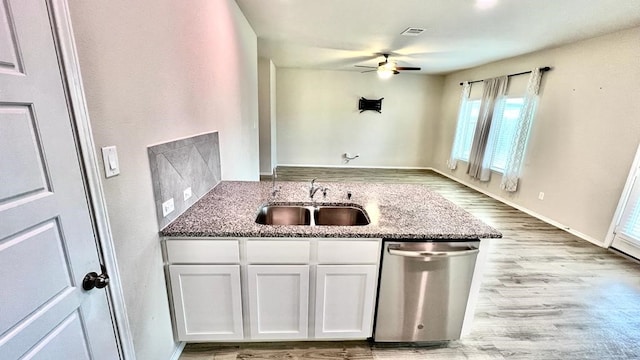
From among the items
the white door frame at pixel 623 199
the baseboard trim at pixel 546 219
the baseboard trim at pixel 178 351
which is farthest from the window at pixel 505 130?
the baseboard trim at pixel 178 351

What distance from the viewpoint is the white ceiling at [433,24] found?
2592 mm

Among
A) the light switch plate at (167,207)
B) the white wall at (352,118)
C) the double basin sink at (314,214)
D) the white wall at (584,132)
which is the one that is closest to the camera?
the light switch plate at (167,207)

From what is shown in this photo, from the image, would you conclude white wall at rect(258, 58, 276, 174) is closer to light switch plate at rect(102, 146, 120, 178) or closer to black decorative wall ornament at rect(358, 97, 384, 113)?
black decorative wall ornament at rect(358, 97, 384, 113)

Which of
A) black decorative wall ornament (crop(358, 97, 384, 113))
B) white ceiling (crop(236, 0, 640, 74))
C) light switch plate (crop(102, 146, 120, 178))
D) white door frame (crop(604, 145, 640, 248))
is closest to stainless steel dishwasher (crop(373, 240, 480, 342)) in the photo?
light switch plate (crop(102, 146, 120, 178))

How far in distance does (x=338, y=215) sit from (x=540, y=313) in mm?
1845

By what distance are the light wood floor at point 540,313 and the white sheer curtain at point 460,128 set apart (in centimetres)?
315

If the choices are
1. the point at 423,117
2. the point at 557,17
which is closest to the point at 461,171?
the point at 423,117

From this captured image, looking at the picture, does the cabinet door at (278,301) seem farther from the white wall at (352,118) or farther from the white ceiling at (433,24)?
the white wall at (352,118)

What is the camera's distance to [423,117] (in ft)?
24.1

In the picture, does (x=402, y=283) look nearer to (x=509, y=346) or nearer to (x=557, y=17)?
(x=509, y=346)

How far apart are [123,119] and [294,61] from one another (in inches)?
208

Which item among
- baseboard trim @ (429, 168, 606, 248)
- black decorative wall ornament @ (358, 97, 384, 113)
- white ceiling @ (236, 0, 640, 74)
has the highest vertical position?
white ceiling @ (236, 0, 640, 74)

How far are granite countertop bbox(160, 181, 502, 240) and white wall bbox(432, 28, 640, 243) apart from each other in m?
2.74

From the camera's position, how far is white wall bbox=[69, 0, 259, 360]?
3.31 feet
